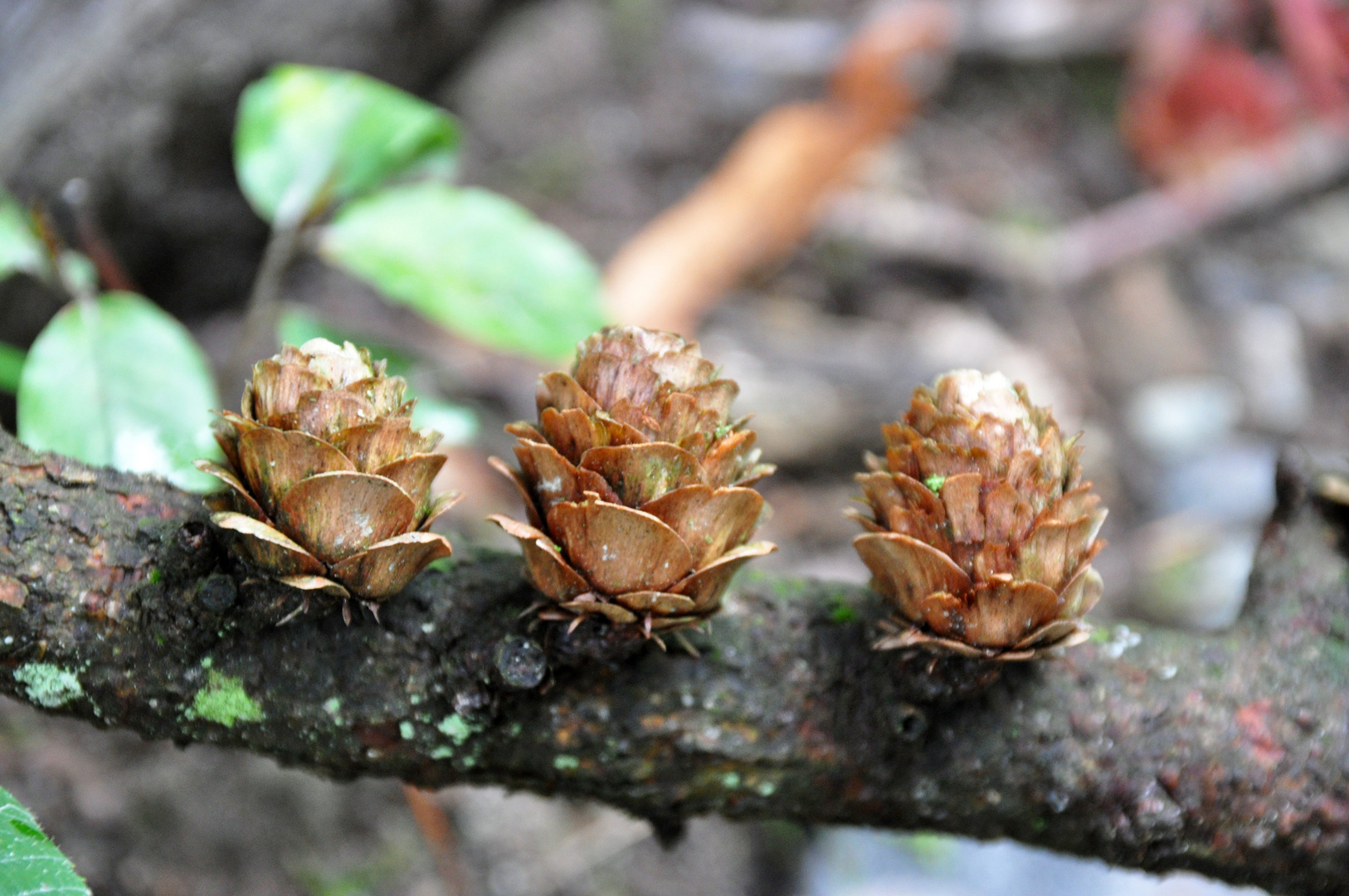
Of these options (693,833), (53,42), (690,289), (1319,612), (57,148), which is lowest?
(693,833)

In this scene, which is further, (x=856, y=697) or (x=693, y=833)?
(x=693, y=833)

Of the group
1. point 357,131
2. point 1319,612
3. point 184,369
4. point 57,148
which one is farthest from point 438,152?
point 1319,612

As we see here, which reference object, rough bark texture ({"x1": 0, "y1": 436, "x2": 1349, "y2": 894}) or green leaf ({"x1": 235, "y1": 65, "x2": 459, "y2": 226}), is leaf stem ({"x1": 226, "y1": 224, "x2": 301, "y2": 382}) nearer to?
green leaf ({"x1": 235, "y1": 65, "x2": 459, "y2": 226})

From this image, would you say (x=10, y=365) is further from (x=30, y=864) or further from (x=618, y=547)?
(x=618, y=547)

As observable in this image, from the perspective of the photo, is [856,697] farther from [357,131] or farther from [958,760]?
[357,131]

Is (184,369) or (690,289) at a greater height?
(184,369)

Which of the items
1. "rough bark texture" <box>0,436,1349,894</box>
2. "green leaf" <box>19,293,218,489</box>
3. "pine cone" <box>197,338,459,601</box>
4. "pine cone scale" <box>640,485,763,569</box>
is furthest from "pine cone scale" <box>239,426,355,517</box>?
"green leaf" <box>19,293,218,489</box>

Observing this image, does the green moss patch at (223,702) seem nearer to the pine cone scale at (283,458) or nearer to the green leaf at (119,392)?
the pine cone scale at (283,458)
